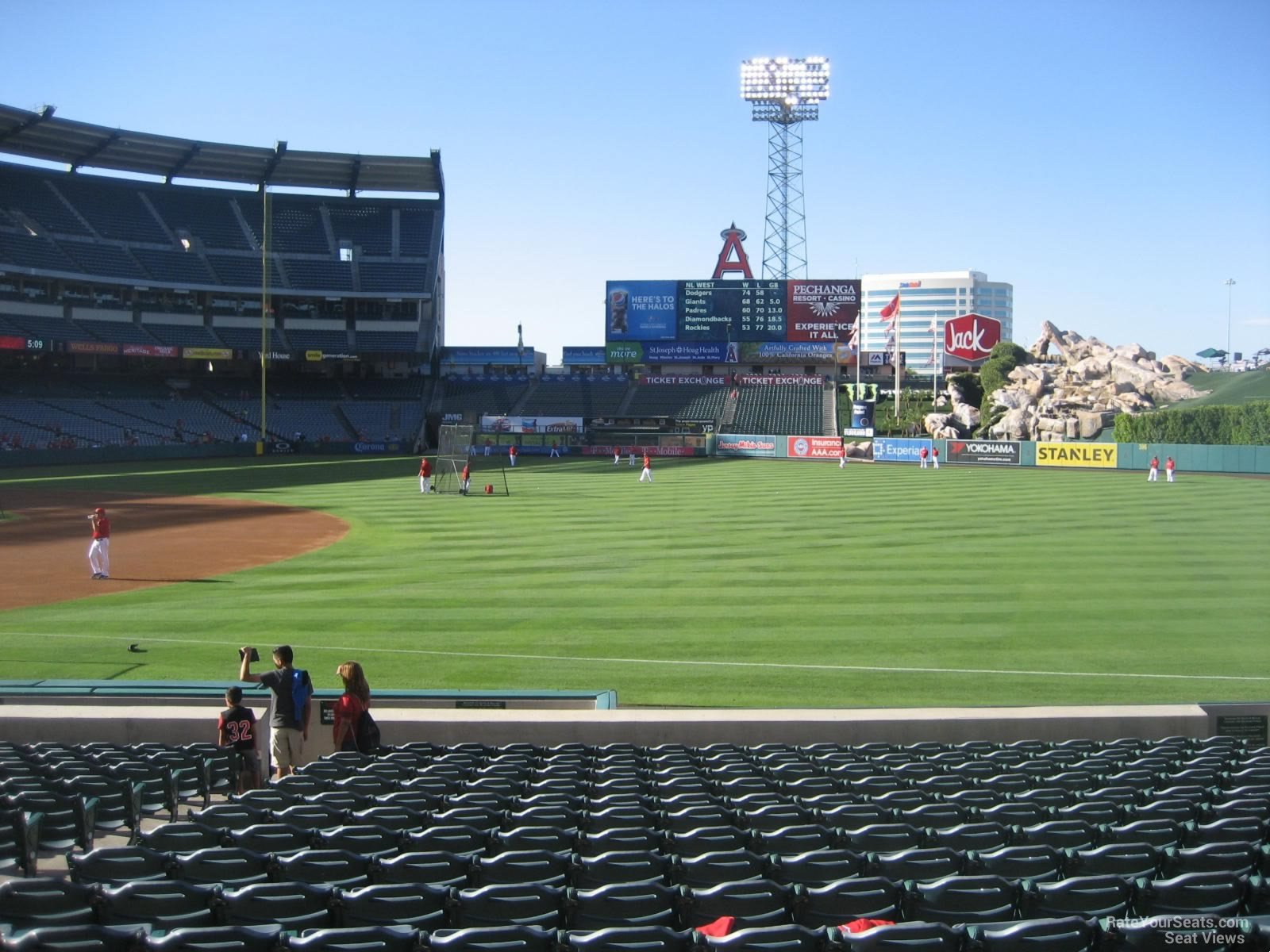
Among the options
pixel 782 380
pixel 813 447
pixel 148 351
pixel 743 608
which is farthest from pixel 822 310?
pixel 743 608

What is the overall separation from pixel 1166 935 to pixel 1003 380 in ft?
266

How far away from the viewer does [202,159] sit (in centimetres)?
7694

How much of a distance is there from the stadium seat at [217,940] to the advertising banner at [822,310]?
80302 mm

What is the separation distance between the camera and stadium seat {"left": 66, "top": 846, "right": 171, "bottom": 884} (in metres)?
5.41

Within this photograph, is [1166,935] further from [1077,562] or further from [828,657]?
[1077,562]

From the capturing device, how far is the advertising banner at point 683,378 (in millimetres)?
86750

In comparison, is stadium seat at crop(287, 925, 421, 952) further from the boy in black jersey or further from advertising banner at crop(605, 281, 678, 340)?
advertising banner at crop(605, 281, 678, 340)

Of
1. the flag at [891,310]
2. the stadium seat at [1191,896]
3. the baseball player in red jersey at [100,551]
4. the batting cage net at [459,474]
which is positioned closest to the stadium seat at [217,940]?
the stadium seat at [1191,896]

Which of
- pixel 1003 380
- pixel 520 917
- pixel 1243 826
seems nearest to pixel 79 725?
pixel 520 917

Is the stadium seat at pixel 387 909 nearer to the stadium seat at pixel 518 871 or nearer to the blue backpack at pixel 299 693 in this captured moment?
the stadium seat at pixel 518 871

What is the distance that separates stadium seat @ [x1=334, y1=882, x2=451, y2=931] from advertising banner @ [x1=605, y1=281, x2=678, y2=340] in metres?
80.4

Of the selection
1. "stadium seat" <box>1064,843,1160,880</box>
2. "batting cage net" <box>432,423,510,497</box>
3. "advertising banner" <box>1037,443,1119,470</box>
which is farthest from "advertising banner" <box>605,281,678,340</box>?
"stadium seat" <box>1064,843,1160,880</box>

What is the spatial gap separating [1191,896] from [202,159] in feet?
277

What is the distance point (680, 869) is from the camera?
5473 millimetres
